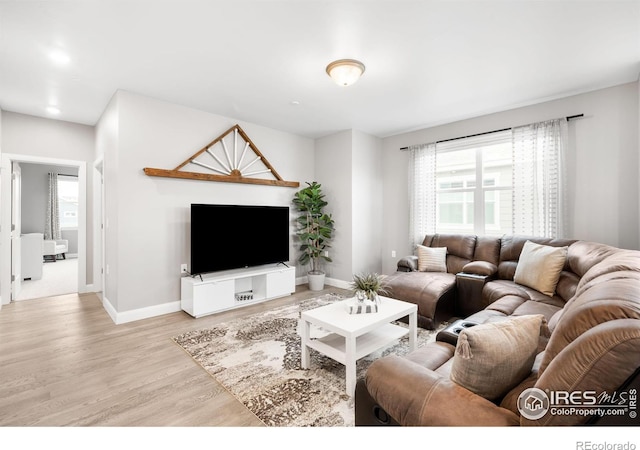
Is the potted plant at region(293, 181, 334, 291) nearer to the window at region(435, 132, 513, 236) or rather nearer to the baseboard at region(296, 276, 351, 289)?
the baseboard at region(296, 276, 351, 289)

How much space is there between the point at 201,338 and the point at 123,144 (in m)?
2.31

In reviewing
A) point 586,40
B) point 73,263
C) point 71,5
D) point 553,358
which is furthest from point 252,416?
point 73,263

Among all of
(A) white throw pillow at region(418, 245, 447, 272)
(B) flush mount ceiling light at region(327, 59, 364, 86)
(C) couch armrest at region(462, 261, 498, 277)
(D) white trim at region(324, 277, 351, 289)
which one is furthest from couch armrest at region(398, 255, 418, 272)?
(B) flush mount ceiling light at region(327, 59, 364, 86)

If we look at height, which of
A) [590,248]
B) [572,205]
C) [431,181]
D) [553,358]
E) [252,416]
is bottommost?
[252,416]

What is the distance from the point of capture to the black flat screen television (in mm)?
3754

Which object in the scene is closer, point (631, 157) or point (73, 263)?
point (631, 157)

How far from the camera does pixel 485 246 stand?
153 inches

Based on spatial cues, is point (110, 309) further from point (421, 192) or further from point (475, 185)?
point (475, 185)

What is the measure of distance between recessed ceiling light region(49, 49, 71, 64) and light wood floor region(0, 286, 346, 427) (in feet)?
8.56

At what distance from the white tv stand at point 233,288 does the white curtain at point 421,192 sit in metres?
2.11

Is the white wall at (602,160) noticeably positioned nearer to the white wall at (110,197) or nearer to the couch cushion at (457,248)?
the couch cushion at (457,248)

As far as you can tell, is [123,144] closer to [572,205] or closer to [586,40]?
[586,40]

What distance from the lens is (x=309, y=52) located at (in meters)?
2.63

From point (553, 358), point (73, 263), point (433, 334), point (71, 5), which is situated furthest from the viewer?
point (73, 263)
